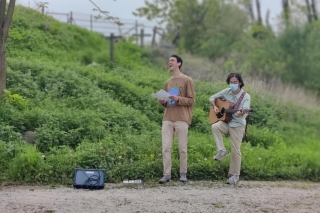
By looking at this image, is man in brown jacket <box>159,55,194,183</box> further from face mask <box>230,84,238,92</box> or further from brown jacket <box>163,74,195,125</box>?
face mask <box>230,84,238,92</box>

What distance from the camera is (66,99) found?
11742 mm

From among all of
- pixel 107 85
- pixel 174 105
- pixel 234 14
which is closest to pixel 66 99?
pixel 107 85

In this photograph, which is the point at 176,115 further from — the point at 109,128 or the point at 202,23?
the point at 202,23

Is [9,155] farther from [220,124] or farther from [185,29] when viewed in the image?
[185,29]

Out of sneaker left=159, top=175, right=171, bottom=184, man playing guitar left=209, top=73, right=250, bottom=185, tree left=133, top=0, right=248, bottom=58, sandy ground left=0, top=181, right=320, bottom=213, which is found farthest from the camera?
tree left=133, top=0, right=248, bottom=58

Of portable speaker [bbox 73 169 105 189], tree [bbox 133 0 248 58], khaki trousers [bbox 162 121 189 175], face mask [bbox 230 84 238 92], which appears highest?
tree [bbox 133 0 248 58]

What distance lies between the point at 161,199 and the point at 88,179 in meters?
1.28

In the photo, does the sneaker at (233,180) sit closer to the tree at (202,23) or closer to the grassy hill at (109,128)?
the grassy hill at (109,128)

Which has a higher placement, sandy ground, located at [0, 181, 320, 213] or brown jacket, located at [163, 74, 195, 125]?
brown jacket, located at [163, 74, 195, 125]

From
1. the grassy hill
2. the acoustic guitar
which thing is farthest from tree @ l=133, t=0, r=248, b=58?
the acoustic guitar

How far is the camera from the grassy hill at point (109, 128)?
26.5 feet

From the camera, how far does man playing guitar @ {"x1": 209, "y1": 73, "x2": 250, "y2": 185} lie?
25.5ft

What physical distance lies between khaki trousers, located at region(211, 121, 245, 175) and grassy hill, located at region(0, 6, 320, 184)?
0.54m

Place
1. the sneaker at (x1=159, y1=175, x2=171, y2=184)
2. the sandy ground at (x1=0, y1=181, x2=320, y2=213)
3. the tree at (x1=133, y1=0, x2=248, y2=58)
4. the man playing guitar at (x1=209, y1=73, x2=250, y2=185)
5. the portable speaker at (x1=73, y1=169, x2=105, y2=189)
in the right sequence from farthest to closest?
the tree at (x1=133, y1=0, x2=248, y2=58)
the man playing guitar at (x1=209, y1=73, x2=250, y2=185)
the sneaker at (x1=159, y1=175, x2=171, y2=184)
the portable speaker at (x1=73, y1=169, x2=105, y2=189)
the sandy ground at (x1=0, y1=181, x2=320, y2=213)
